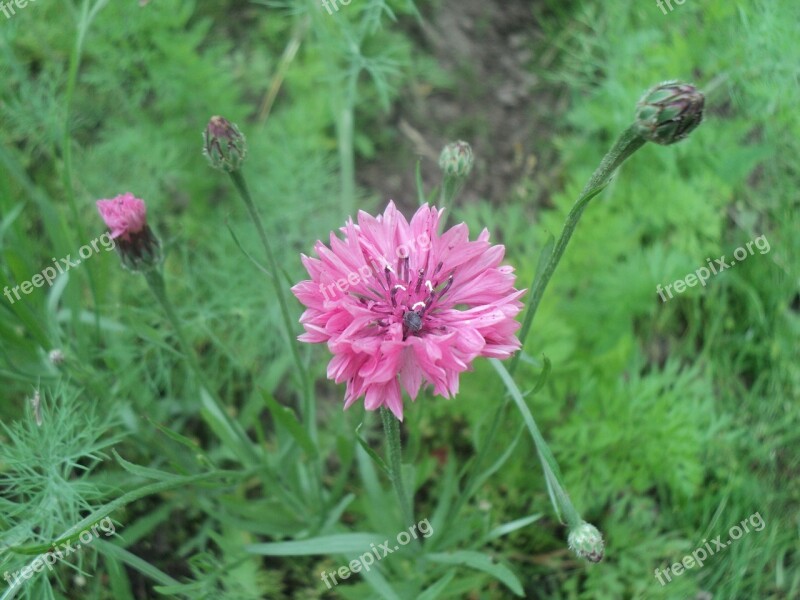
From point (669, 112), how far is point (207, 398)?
43.8 inches

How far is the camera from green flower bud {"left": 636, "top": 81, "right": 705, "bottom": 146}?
905mm

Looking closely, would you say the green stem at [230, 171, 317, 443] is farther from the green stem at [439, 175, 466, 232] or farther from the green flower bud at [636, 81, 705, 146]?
the green flower bud at [636, 81, 705, 146]

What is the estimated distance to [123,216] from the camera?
1.20 metres

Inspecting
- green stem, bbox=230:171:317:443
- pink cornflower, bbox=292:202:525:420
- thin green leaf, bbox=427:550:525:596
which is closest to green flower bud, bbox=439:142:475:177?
pink cornflower, bbox=292:202:525:420

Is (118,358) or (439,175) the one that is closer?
(118,358)

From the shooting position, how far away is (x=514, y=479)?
1.70 meters

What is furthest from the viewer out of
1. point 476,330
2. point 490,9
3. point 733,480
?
point 490,9

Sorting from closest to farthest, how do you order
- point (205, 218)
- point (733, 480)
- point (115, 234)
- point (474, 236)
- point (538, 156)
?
1. point (115, 234)
2. point (733, 480)
3. point (474, 236)
4. point (205, 218)
5. point (538, 156)

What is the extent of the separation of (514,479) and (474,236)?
645 mm

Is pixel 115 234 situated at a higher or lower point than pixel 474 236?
higher

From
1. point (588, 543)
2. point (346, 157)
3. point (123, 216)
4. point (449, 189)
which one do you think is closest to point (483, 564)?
point (588, 543)

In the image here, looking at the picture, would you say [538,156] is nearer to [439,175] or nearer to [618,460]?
[439,175]

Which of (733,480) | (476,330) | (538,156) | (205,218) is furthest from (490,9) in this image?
(476,330)

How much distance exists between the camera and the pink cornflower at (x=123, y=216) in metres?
1.19
